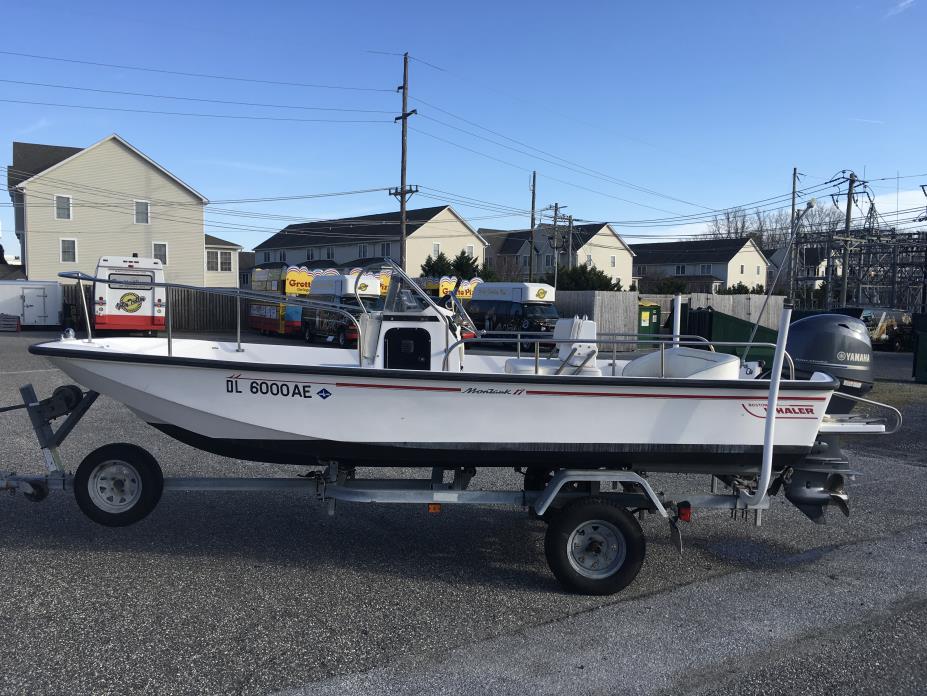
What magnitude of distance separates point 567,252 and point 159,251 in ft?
115

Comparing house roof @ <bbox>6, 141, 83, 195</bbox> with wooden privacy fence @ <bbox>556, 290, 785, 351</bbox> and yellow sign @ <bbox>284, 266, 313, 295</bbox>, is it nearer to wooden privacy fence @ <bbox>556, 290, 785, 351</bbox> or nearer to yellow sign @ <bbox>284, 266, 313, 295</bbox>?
yellow sign @ <bbox>284, 266, 313, 295</bbox>

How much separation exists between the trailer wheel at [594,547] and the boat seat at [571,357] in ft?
3.33

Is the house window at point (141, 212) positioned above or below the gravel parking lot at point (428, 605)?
above

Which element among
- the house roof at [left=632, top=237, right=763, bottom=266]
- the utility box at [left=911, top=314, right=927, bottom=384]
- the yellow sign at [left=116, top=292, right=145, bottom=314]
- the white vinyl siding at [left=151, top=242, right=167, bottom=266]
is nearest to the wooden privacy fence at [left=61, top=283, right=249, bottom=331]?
the yellow sign at [left=116, top=292, right=145, bottom=314]

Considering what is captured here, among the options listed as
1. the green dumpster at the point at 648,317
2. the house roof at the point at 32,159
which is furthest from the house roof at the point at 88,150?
the green dumpster at the point at 648,317

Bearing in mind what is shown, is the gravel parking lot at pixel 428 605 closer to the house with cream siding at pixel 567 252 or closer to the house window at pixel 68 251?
the house window at pixel 68 251

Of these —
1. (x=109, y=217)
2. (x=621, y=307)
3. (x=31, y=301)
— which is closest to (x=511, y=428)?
(x=621, y=307)

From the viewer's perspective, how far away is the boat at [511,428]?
4.95 meters

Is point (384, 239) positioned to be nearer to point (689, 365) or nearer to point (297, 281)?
point (297, 281)

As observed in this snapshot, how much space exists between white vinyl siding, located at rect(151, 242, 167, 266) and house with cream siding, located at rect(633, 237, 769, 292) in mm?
41653

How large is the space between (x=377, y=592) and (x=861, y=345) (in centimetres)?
489

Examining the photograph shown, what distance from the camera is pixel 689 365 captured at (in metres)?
5.69

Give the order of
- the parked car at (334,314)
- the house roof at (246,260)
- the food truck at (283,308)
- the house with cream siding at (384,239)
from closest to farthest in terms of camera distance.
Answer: the parked car at (334,314), the food truck at (283,308), the house with cream siding at (384,239), the house roof at (246,260)

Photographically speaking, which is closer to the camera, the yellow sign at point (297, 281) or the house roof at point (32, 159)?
the yellow sign at point (297, 281)
